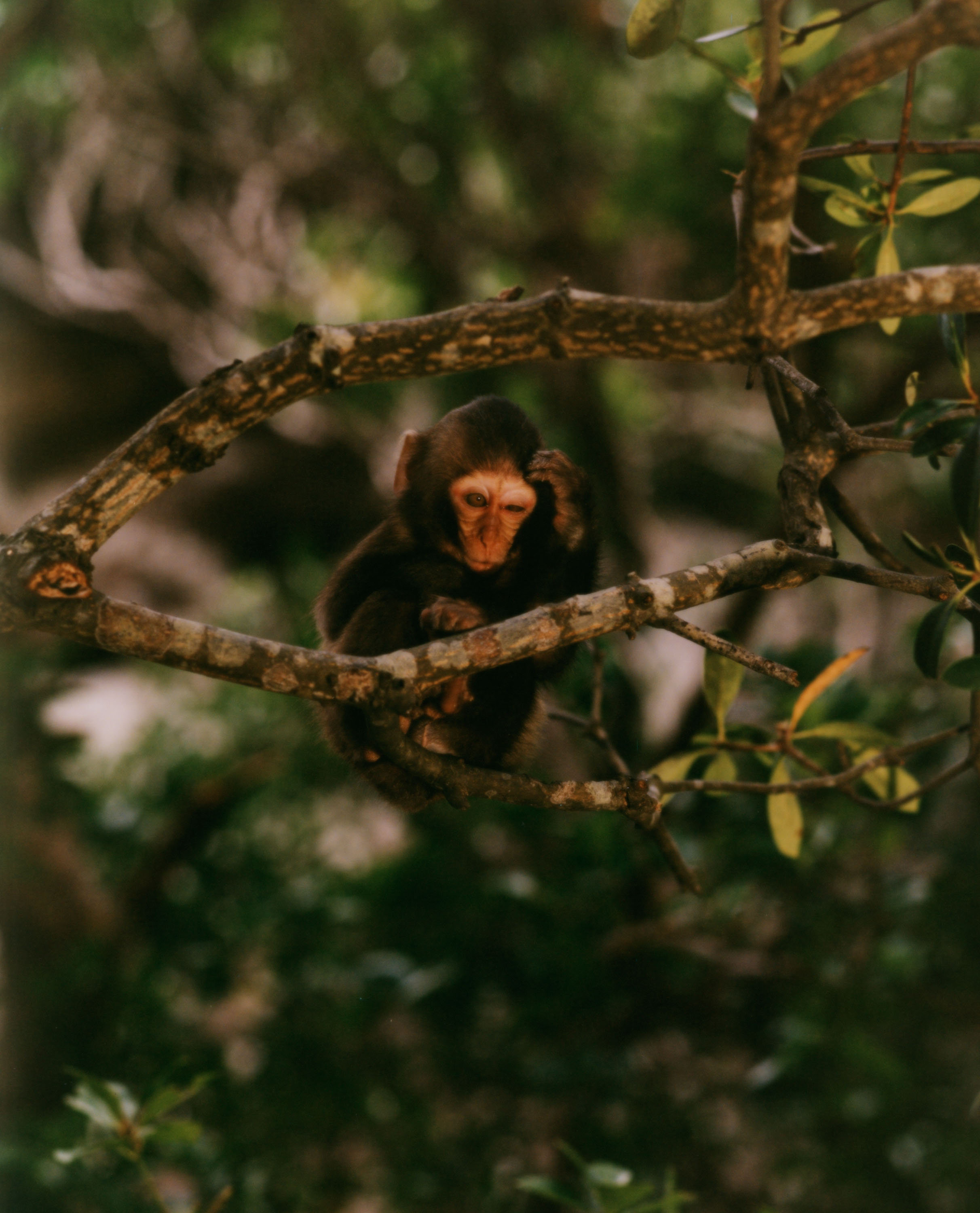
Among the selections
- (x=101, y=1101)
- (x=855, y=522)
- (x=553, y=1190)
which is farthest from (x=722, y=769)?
(x=101, y=1101)

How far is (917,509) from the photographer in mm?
6145

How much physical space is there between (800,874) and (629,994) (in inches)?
28.9

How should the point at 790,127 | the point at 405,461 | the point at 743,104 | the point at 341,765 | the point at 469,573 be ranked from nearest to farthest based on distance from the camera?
the point at 790,127, the point at 743,104, the point at 469,573, the point at 405,461, the point at 341,765

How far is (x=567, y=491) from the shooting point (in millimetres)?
2121

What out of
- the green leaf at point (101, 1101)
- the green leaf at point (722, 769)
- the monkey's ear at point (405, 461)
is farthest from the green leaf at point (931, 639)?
the green leaf at point (101, 1101)

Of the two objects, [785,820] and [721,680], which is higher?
[721,680]

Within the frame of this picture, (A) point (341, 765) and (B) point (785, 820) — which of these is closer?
(B) point (785, 820)

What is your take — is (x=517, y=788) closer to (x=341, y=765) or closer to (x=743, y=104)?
(x=743, y=104)

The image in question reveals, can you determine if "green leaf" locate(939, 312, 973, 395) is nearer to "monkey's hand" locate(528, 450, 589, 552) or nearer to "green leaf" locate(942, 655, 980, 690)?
"green leaf" locate(942, 655, 980, 690)

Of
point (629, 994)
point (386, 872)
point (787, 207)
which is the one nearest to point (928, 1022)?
point (629, 994)

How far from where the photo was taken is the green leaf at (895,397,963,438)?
1.54 meters

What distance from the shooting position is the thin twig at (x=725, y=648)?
1.54 m

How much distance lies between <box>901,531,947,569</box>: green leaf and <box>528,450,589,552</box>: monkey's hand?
25.4 inches

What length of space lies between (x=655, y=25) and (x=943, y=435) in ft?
2.53
